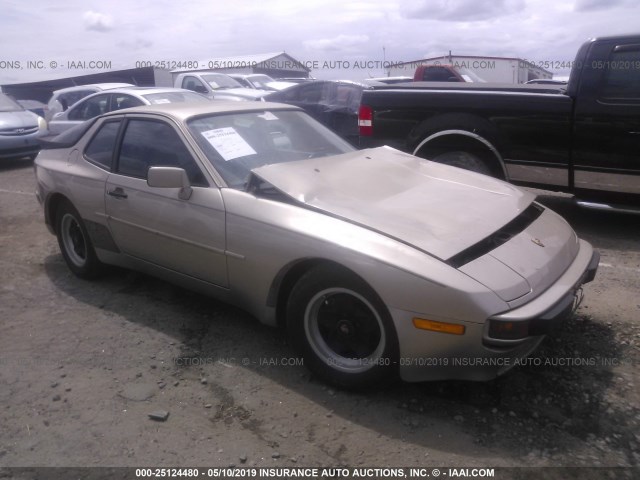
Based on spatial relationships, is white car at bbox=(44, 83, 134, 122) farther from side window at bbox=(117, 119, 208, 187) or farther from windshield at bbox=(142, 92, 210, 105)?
side window at bbox=(117, 119, 208, 187)

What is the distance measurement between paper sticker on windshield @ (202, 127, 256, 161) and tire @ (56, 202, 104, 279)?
1.51 m

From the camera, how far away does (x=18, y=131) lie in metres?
11.2

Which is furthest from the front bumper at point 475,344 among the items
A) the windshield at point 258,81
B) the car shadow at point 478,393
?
the windshield at point 258,81

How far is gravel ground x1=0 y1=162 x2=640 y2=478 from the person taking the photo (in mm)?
2617

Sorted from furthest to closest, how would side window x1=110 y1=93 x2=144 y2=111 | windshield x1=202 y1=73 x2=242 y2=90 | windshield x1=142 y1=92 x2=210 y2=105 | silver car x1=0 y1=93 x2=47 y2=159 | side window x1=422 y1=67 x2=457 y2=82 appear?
side window x1=422 y1=67 x2=457 y2=82
windshield x1=202 y1=73 x2=242 y2=90
silver car x1=0 y1=93 x2=47 y2=159
side window x1=110 y1=93 x2=144 y2=111
windshield x1=142 y1=92 x2=210 y2=105

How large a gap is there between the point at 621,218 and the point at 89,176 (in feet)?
17.8

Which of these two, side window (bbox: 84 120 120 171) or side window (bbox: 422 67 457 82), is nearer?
side window (bbox: 84 120 120 171)

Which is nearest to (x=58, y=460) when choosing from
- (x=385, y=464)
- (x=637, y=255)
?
(x=385, y=464)

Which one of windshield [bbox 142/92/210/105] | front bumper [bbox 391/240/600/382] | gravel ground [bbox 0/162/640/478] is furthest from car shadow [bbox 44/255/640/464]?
windshield [bbox 142/92/210/105]

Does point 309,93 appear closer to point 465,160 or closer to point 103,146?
point 465,160

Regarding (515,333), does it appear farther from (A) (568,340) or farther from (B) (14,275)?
(B) (14,275)

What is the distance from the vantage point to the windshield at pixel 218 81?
14.4m

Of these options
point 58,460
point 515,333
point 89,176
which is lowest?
point 58,460

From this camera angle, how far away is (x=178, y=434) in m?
2.80
